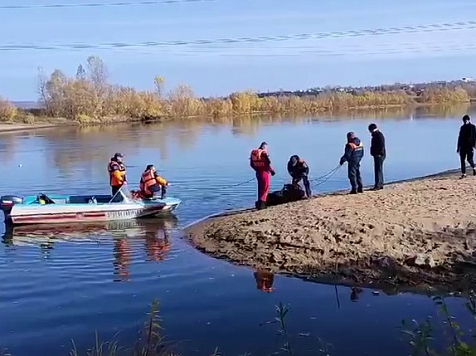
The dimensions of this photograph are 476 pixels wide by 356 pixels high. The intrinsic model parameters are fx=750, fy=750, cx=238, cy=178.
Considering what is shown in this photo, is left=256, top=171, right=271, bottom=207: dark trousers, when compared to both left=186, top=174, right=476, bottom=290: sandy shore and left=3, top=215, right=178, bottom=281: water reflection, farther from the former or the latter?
left=3, top=215, right=178, bottom=281: water reflection

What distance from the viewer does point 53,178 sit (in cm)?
3005

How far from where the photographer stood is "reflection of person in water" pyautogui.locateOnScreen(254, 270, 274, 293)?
1189 centimetres

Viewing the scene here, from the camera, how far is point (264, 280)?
12.4m

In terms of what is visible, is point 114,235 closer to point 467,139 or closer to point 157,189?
point 157,189

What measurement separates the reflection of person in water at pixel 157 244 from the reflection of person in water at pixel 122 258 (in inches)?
16.9

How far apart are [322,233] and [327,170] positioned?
15668 mm

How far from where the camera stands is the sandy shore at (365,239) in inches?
466

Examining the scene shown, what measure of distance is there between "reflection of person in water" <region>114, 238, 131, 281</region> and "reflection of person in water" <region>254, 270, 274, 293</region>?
7.45 ft

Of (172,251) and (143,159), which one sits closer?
(172,251)

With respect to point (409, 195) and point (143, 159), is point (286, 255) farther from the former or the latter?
point (143, 159)

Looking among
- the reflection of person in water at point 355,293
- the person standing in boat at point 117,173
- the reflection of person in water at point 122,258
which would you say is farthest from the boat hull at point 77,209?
the reflection of person in water at point 355,293

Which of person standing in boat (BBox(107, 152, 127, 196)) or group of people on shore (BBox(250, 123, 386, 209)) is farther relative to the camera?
person standing in boat (BBox(107, 152, 127, 196))

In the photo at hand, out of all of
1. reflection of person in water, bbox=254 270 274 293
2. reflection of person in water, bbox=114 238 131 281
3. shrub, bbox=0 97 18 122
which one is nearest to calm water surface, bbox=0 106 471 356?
reflection of person in water, bbox=114 238 131 281

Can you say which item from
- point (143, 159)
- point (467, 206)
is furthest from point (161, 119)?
point (467, 206)
